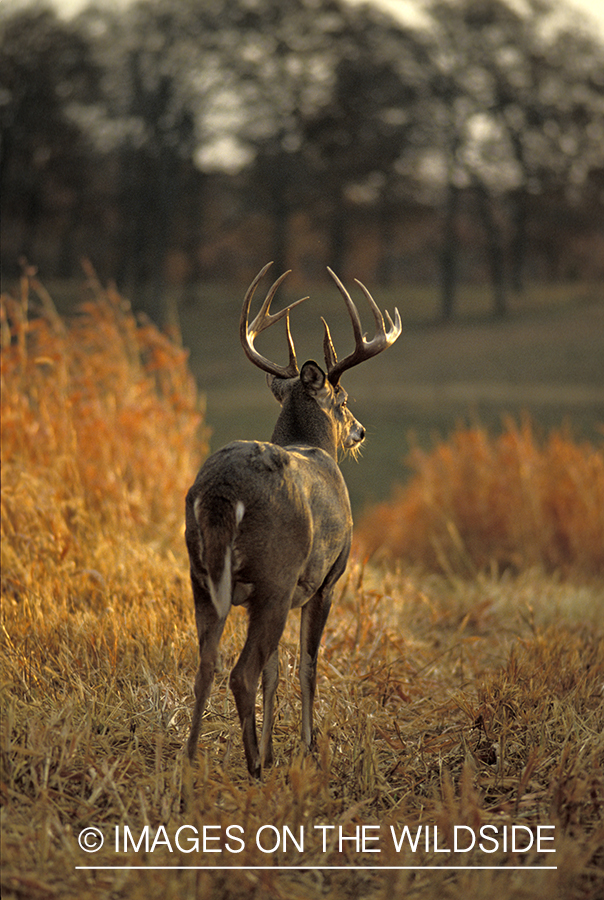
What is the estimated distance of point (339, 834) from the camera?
2590 millimetres

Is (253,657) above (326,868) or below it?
above

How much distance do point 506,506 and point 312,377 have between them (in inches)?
214

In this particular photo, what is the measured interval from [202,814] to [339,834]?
462 mm

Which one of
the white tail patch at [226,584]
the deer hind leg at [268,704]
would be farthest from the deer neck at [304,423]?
the deer hind leg at [268,704]

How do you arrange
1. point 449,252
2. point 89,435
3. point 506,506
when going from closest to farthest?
1. point 89,435
2. point 506,506
3. point 449,252

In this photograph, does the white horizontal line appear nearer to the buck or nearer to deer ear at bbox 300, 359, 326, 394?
the buck

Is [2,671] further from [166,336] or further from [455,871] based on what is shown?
[166,336]

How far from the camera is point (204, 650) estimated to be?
2.67 m

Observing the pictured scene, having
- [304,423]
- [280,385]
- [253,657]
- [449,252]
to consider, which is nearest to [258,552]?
[253,657]

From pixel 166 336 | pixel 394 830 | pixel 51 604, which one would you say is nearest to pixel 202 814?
pixel 394 830

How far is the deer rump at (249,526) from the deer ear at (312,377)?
428 mm

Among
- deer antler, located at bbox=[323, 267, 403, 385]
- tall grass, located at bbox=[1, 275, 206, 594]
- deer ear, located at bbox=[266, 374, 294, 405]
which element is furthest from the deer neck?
tall grass, located at bbox=[1, 275, 206, 594]

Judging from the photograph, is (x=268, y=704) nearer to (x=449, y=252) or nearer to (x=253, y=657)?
(x=253, y=657)

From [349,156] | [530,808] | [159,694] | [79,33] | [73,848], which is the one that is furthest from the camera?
[349,156]
